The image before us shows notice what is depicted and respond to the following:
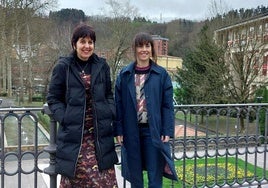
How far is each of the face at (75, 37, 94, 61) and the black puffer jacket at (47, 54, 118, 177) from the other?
0.09 metres

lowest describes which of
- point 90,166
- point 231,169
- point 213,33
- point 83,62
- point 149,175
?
point 231,169

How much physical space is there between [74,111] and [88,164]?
0.45m

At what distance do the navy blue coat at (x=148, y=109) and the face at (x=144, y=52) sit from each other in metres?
0.10

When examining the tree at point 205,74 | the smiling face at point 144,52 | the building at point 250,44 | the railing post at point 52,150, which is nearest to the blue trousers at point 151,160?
the smiling face at point 144,52

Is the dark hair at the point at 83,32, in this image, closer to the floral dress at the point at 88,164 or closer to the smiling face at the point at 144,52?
the floral dress at the point at 88,164

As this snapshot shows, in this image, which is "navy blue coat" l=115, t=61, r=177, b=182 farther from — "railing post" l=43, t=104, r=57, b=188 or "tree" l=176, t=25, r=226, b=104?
"tree" l=176, t=25, r=226, b=104

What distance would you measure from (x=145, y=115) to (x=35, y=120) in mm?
1126

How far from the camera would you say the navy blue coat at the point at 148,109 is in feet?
9.71

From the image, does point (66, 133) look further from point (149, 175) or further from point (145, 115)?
point (149, 175)

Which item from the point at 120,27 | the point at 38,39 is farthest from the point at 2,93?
the point at 120,27

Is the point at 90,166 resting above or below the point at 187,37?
below

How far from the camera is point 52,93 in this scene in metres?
2.71

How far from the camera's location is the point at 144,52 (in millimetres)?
2980

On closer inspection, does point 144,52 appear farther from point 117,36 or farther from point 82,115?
point 117,36
